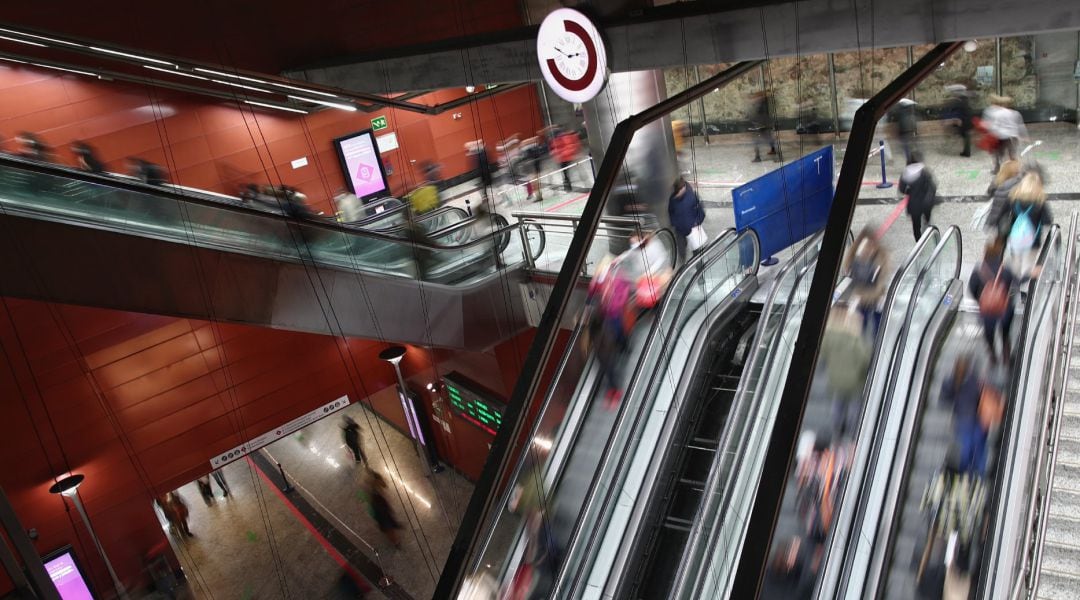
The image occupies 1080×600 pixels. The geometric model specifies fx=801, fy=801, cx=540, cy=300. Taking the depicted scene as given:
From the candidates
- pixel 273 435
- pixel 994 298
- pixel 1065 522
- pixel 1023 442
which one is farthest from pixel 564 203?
pixel 1065 522

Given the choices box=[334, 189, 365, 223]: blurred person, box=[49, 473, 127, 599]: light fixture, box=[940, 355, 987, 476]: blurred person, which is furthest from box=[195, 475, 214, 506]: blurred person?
box=[940, 355, 987, 476]: blurred person

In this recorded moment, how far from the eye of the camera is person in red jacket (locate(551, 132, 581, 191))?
13.3m

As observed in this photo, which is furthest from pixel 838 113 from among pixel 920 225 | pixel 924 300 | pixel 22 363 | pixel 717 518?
pixel 22 363

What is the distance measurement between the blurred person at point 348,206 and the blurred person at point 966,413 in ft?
25.1

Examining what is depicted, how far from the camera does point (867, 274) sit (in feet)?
20.7

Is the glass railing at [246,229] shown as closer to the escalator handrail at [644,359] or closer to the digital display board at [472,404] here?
the digital display board at [472,404]

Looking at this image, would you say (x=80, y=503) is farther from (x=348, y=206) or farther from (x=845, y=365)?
(x=845, y=365)

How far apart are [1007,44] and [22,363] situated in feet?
41.7

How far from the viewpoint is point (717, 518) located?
486 cm

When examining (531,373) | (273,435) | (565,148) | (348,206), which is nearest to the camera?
(531,373)

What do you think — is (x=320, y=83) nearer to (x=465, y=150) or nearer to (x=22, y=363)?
(x=465, y=150)

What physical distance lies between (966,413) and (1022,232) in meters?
2.11

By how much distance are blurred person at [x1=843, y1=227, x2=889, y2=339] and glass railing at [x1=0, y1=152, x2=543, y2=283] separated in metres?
3.42

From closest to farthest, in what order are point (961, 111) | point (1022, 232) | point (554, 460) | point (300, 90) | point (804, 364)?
1. point (804, 364)
2. point (554, 460)
3. point (1022, 232)
4. point (300, 90)
5. point (961, 111)
